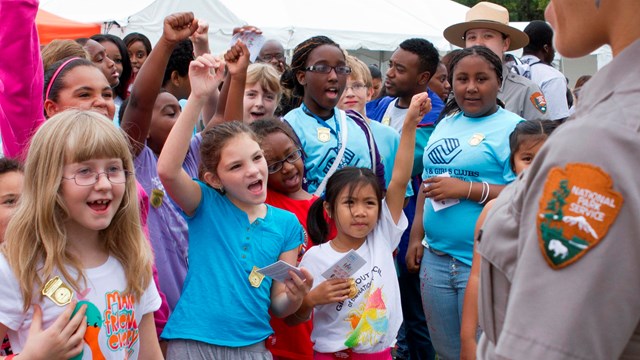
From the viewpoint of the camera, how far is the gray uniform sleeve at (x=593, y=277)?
3.81 feet

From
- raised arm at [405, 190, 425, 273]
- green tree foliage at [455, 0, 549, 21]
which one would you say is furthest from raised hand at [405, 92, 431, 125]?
green tree foliage at [455, 0, 549, 21]

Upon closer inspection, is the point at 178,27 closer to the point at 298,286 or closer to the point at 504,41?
the point at 298,286

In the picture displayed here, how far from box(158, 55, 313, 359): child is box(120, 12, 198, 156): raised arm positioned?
6.5 inches

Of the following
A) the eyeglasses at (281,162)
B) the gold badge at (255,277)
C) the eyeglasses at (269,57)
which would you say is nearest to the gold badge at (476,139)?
the eyeglasses at (281,162)

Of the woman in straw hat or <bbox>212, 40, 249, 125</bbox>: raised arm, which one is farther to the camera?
the woman in straw hat

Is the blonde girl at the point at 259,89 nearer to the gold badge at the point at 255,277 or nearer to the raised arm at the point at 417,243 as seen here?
the raised arm at the point at 417,243

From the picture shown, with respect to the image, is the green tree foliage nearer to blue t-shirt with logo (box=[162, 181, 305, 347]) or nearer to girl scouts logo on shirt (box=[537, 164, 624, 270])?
blue t-shirt with logo (box=[162, 181, 305, 347])

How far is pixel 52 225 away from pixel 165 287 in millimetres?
1142

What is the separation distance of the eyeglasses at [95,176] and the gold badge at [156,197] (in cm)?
92

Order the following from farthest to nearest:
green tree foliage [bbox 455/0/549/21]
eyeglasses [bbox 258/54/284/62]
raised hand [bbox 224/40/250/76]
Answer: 1. green tree foliage [bbox 455/0/549/21]
2. eyeglasses [bbox 258/54/284/62]
3. raised hand [bbox 224/40/250/76]

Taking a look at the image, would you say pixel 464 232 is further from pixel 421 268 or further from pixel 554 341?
pixel 554 341

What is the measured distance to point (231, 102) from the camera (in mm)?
4023

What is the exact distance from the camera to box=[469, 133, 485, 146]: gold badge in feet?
14.4

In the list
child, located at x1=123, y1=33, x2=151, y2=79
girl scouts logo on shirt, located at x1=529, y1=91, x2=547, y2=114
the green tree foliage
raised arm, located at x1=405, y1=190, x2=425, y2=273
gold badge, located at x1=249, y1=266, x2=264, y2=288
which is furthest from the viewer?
the green tree foliage
